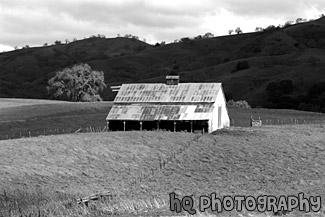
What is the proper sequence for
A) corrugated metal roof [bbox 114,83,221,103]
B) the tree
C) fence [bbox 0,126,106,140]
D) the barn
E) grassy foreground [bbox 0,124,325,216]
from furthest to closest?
the tree < corrugated metal roof [bbox 114,83,221,103] < fence [bbox 0,126,106,140] < the barn < grassy foreground [bbox 0,124,325,216]

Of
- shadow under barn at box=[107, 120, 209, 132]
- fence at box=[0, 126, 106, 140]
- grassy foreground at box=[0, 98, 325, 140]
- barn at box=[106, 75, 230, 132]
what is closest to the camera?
shadow under barn at box=[107, 120, 209, 132]

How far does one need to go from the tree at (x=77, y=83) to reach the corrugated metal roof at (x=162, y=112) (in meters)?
55.1

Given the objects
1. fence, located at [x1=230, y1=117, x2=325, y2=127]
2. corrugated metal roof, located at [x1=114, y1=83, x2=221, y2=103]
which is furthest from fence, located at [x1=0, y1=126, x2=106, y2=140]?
fence, located at [x1=230, y1=117, x2=325, y2=127]

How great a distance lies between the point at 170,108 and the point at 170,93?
325 centimetres

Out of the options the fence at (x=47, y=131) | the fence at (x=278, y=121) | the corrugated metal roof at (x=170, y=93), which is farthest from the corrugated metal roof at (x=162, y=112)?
the fence at (x=278, y=121)

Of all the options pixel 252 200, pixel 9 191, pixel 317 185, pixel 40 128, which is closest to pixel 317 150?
pixel 317 185

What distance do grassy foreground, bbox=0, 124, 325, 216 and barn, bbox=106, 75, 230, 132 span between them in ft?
14.1

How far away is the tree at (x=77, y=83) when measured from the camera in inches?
4756

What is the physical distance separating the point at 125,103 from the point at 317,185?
34288mm

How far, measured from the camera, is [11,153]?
48125 millimetres

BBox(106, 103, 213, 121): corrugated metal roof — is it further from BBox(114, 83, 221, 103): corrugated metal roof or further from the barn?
BBox(114, 83, 221, 103): corrugated metal roof

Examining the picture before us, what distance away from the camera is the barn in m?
64.3

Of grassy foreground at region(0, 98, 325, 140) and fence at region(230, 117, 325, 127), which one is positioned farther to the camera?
fence at region(230, 117, 325, 127)

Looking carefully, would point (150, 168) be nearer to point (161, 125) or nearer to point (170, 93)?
point (161, 125)
